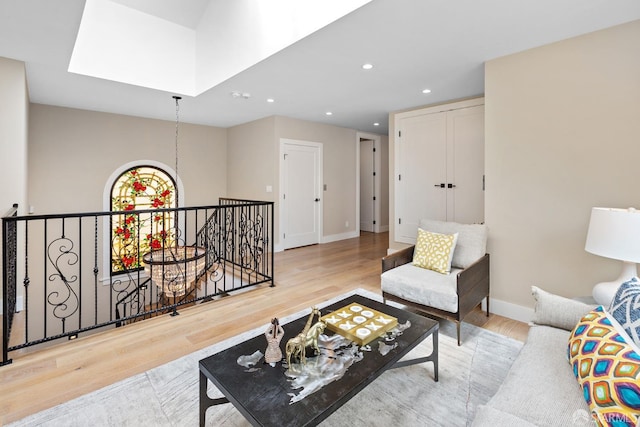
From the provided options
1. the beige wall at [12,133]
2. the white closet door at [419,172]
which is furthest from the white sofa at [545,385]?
the beige wall at [12,133]

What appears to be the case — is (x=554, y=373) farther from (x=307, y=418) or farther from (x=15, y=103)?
→ (x=15, y=103)

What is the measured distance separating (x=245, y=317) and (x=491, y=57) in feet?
11.4

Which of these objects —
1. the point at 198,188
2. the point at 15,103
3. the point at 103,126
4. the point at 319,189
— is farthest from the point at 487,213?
the point at 103,126

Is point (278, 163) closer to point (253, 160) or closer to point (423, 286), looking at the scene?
point (253, 160)

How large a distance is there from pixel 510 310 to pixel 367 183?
5.27m

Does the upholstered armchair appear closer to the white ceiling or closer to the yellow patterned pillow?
the yellow patterned pillow

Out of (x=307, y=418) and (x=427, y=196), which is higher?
(x=427, y=196)

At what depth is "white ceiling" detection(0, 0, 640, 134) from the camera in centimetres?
219

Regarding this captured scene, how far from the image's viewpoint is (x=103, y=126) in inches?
207

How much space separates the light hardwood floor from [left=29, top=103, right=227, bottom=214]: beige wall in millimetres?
3228

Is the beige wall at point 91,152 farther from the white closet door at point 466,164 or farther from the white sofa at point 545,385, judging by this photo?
the white sofa at point 545,385

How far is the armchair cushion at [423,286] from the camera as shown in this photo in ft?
7.97

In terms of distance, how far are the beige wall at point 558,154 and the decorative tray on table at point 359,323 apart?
1818 millimetres

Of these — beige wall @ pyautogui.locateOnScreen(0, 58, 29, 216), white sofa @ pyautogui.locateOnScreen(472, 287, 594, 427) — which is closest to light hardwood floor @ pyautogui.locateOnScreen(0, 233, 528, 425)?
white sofa @ pyautogui.locateOnScreen(472, 287, 594, 427)
